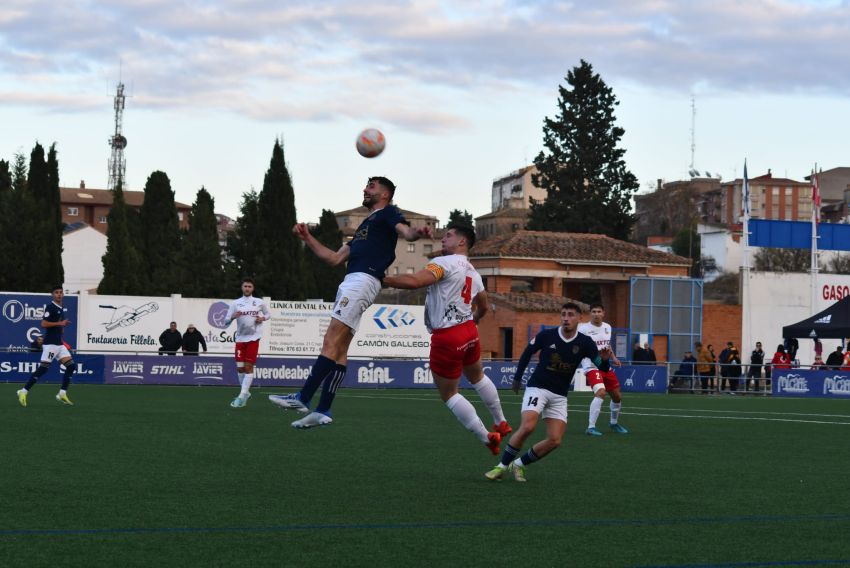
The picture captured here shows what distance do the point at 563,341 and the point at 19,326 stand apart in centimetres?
3492

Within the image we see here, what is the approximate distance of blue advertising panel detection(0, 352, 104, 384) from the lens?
116 ft

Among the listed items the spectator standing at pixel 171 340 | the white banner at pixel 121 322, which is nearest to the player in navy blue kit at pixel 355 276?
the spectator standing at pixel 171 340

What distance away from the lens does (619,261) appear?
71.2 metres

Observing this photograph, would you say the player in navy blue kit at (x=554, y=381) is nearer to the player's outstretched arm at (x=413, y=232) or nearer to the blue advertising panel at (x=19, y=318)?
the player's outstretched arm at (x=413, y=232)

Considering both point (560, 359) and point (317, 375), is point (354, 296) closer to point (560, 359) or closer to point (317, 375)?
point (317, 375)

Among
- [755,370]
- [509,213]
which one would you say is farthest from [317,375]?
[509,213]

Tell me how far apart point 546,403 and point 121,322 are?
36.2 metres

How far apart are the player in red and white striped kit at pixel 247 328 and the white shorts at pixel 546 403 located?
A: 11754 mm

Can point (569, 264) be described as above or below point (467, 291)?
above

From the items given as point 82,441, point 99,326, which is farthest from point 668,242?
point 82,441

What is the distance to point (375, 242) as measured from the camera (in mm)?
11516

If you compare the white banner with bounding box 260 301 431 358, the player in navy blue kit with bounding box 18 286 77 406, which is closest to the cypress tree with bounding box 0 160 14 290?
the white banner with bounding box 260 301 431 358

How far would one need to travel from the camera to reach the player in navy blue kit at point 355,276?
1144 centimetres

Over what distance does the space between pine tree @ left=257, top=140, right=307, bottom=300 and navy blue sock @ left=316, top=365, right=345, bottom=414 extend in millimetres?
60200
